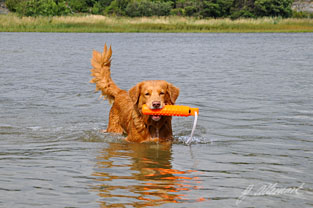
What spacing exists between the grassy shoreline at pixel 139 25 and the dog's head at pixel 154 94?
4310 centimetres

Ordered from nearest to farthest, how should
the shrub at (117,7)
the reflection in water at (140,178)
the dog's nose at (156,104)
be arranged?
1. the reflection in water at (140,178)
2. the dog's nose at (156,104)
3. the shrub at (117,7)

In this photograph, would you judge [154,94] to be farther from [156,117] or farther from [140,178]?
[140,178]

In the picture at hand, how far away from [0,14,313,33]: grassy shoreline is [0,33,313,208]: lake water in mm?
33857

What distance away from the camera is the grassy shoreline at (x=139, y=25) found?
51281 mm

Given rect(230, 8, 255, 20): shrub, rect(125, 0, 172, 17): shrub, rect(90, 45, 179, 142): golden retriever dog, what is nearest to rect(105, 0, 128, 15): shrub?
rect(125, 0, 172, 17): shrub

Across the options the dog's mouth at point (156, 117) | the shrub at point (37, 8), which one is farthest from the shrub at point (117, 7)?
the dog's mouth at point (156, 117)

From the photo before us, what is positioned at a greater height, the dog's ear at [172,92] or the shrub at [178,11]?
the shrub at [178,11]

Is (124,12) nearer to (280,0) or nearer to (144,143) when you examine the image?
(280,0)

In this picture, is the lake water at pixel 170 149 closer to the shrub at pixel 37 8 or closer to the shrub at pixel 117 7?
the shrub at pixel 37 8

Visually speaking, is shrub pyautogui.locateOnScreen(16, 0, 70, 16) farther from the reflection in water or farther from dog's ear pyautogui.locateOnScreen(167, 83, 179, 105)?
the reflection in water

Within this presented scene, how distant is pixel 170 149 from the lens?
801cm

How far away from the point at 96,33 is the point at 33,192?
45962 mm

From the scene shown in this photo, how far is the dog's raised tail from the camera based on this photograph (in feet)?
32.6

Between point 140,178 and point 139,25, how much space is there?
4760 centimetres
